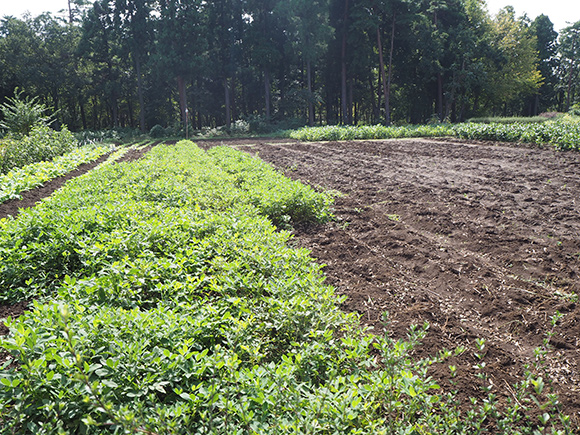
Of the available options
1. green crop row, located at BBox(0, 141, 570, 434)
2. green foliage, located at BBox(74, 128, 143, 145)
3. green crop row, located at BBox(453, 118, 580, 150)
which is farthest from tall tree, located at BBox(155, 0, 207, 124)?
green crop row, located at BBox(0, 141, 570, 434)

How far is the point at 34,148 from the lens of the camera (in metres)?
14.6

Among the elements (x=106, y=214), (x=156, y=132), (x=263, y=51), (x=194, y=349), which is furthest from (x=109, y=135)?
(x=194, y=349)

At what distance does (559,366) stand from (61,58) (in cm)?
4993

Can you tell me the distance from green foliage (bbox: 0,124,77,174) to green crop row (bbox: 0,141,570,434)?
33.6 ft

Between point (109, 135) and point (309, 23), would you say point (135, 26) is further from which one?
point (309, 23)

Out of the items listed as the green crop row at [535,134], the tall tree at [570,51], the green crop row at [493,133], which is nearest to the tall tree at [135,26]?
the green crop row at [493,133]

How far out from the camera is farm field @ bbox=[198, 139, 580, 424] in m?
3.04

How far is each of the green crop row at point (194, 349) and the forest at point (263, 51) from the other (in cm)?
3457

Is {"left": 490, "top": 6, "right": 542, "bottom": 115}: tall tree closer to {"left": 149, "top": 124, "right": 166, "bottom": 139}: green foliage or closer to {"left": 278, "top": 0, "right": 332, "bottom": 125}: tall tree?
{"left": 278, "top": 0, "right": 332, "bottom": 125}: tall tree

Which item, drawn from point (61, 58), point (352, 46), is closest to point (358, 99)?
point (352, 46)

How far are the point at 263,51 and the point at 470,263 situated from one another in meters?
38.9

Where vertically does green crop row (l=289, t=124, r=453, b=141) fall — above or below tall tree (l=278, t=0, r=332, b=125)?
below

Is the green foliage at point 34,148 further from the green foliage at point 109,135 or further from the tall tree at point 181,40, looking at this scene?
the tall tree at point 181,40

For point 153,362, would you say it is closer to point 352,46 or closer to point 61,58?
point 352,46
